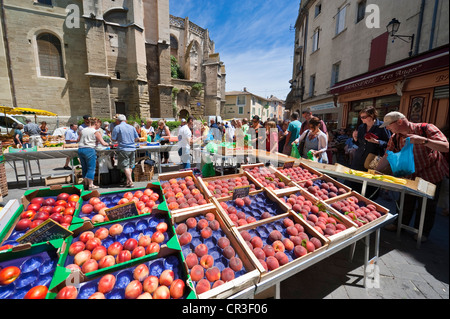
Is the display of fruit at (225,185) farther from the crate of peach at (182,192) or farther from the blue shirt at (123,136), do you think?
the blue shirt at (123,136)

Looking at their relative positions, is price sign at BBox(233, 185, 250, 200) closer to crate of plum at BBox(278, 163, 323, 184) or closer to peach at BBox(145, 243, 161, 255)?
crate of plum at BBox(278, 163, 323, 184)

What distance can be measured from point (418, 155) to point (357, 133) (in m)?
1.10

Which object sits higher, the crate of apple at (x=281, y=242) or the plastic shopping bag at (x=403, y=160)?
the plastic shopping bag at (x=403, y=160)

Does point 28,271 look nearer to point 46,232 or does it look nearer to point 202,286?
point 46,232

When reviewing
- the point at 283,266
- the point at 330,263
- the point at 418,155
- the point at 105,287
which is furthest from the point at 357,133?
the point at 105,287

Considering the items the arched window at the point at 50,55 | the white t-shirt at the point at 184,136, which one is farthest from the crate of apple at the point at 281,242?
the arched window at the point at 50,55

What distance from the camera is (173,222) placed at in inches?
75.2

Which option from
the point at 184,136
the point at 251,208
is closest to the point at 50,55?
the point at 184,136

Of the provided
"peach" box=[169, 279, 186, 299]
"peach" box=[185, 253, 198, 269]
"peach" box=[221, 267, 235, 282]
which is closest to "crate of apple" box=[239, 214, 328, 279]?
"peach" box=[221, 267, 235, 282]

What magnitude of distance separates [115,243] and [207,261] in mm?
772

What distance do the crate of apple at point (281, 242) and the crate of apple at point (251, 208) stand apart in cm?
12

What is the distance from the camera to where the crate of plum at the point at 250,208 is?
2068 millimetres

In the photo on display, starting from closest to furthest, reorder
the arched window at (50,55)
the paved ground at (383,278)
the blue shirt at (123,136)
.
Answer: the paved ground at (383,278), the blue shirt at (123,136), the arched window at (50,55)

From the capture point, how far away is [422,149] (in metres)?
2.72
